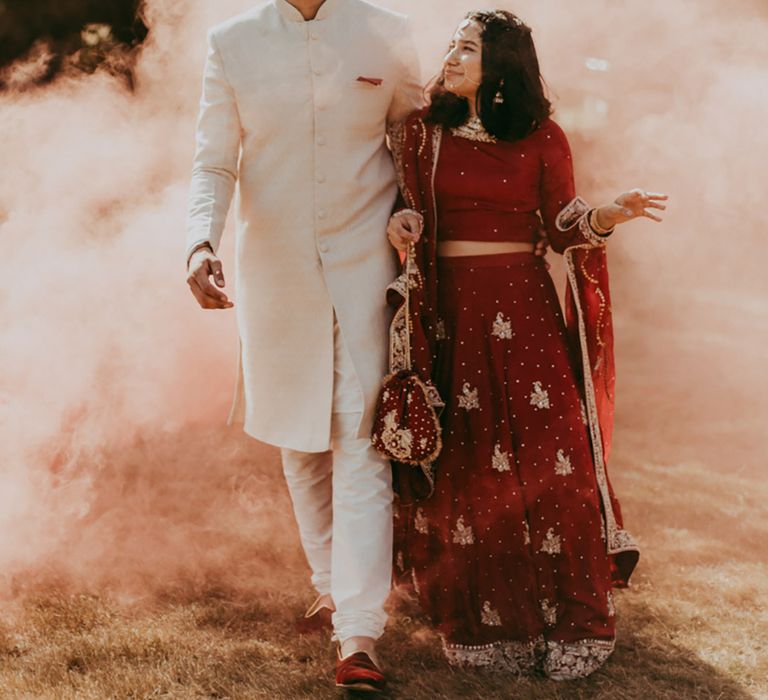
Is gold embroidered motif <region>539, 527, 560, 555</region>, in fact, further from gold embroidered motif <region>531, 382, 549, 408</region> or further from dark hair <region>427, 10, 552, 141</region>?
dark hair <region>427, 10, 552, 141</region>

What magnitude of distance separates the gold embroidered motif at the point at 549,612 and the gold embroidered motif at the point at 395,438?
634 mm

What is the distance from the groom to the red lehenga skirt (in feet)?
0.80

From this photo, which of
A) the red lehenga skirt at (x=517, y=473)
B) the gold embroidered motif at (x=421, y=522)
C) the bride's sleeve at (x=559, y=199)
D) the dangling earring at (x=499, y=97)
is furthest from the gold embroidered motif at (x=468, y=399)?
the dangling earring at (x=499, y=97)

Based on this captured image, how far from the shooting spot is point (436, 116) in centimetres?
324

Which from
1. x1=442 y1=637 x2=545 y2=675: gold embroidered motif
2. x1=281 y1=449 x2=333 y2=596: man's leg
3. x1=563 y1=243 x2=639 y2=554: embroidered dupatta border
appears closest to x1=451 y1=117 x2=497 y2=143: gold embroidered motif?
x1=563 y1=243 x2=639 y2=554: embroidered dupatta border

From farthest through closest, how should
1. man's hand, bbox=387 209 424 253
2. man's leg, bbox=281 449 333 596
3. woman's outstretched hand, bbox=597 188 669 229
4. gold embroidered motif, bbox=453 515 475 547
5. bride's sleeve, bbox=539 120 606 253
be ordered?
man's leg, bbox=281 449 333 596 < gold embroidered motif, bbox=453 515 475 547 < bride's sleeve, bbox=539 120 606 253 < man's hand, bbox=387 209 424 253 < woman's outstretched hand, bbox=597 188 669 229

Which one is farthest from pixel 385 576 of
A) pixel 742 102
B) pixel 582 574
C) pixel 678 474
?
pixel 742 102

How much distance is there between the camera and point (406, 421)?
309 cm

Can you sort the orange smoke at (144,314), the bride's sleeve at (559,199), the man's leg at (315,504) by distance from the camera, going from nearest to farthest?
the bride's sleeve at (559,199) → the man's leg at (315,504) → the orange smoke at (144,314)

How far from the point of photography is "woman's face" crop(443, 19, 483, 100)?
126 inches

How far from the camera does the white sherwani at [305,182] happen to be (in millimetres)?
3129

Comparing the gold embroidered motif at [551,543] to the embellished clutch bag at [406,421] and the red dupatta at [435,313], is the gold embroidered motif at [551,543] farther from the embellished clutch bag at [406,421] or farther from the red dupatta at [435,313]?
the embellished clutch bag at [406,421]

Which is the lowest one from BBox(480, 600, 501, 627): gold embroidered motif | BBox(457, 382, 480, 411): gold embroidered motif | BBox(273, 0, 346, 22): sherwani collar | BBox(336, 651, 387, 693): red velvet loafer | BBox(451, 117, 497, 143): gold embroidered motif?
BBox(480, 600, 501, 627): gold embroidered motif

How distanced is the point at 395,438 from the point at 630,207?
90 cm
